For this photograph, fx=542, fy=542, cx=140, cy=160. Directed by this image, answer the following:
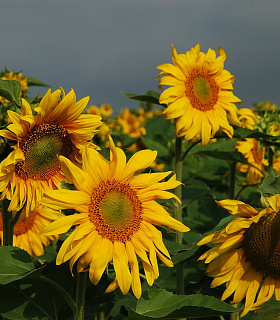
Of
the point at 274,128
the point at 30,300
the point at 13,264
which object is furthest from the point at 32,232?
the point at 274,128

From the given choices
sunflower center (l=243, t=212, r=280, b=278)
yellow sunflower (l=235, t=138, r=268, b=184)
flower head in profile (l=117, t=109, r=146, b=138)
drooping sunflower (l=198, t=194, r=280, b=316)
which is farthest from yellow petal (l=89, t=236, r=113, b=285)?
flower head in profile (l=117, t=109, r=146, b=138)

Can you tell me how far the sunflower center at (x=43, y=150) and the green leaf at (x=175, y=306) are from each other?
438 millimetres

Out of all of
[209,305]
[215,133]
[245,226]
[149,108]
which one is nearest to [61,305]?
[209,305]

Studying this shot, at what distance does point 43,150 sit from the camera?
4.91ft

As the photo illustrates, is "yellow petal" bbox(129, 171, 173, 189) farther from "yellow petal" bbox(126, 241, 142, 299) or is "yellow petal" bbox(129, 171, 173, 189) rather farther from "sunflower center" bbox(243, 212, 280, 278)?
"sunflower center" bbox(243, 212, 280, 278)

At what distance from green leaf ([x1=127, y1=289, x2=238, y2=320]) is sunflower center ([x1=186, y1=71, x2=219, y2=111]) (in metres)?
1.04

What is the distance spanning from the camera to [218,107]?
7.44ft

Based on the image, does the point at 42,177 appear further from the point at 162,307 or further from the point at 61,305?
the point at 162,307

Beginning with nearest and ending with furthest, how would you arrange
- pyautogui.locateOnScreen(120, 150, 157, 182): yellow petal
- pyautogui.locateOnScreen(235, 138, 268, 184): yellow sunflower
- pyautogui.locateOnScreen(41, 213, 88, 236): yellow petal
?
pyautogui.locateOnScreen(41, 213, 88, 236): yellow petal
pyautogui.locateOnScreen(120, 150, 157, 182): yellow petal
pyautogui.locateOnScreen(235, 138, 268, 184): yellow sunflower

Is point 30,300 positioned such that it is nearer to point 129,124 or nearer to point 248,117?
point 248,117

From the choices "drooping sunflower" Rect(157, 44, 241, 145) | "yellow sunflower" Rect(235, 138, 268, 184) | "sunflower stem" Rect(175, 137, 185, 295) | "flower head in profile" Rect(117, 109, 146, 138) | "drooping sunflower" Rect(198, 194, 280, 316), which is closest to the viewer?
"drooping sunflower" Rect(198, 194, 280, 316)

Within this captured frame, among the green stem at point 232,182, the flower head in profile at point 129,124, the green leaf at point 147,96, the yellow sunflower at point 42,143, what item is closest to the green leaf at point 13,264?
the yellow sunflower at point 42,143

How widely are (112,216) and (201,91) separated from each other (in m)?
1.05

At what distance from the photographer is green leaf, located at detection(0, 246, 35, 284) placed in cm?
133
